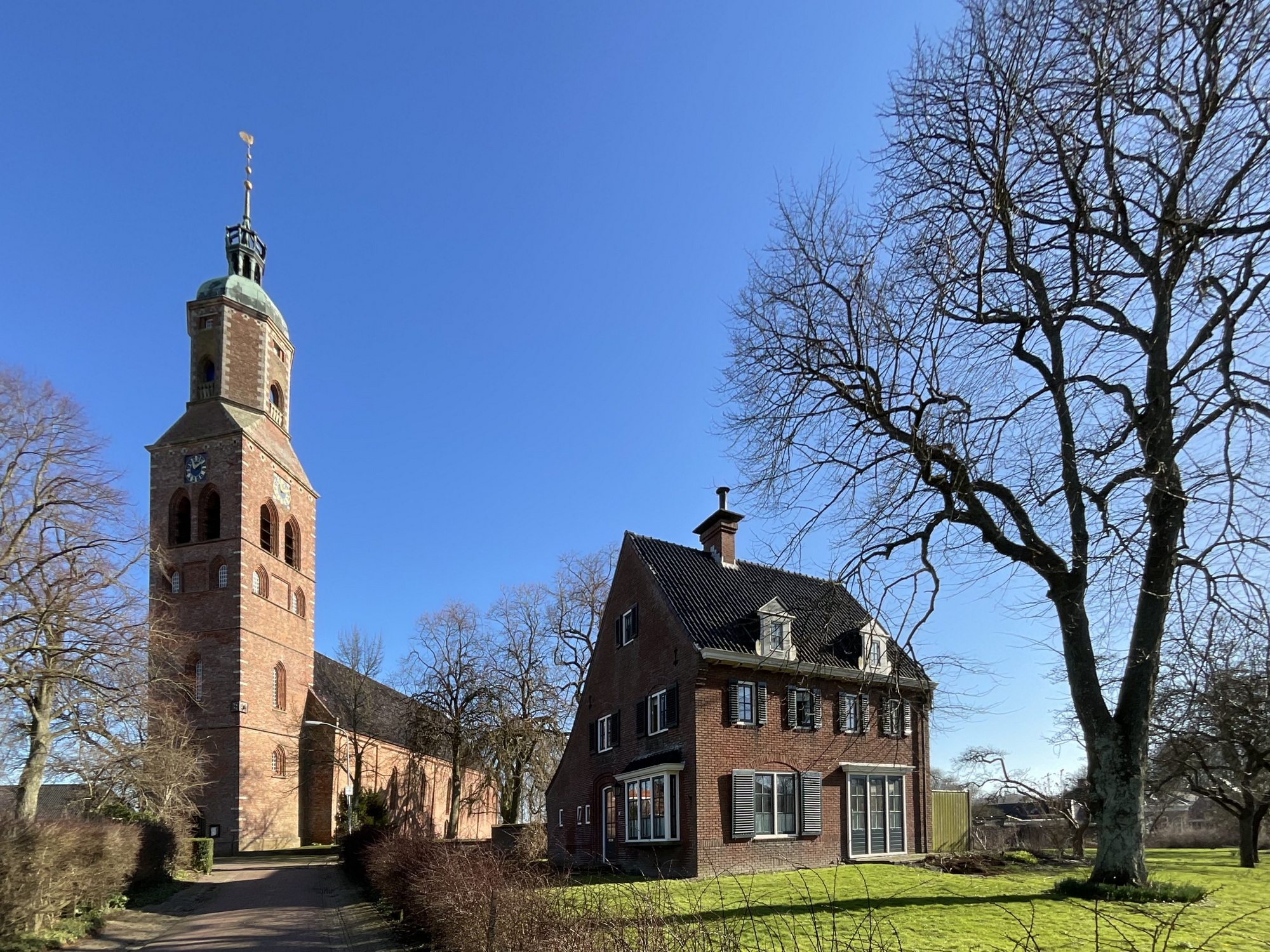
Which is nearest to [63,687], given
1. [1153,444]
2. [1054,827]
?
[1153,444]

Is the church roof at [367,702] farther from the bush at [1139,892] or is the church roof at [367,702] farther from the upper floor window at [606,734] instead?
the bush at [1139,892]

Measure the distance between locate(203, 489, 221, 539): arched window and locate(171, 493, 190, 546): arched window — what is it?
1.23 metres

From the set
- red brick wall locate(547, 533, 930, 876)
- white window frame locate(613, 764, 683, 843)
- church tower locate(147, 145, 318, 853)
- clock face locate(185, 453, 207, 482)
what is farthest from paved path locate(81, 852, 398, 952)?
clock face locate(185, 453, 207, 482)

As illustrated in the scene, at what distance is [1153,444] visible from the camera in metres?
9.88

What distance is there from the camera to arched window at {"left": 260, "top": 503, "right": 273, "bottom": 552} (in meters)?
49.0

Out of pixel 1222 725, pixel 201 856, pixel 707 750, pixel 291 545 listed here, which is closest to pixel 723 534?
pixel 707 750

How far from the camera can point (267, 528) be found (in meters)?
49.6

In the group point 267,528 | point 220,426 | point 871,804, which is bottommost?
point 871,804

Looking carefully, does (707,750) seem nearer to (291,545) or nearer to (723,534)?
(723,534)

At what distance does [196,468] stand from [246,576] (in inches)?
289

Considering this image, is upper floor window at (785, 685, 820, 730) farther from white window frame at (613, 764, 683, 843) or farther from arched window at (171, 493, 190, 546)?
arched window at (171, 493, 190, 546)

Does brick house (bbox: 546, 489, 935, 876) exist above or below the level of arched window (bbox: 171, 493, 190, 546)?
below

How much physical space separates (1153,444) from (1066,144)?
3.65m

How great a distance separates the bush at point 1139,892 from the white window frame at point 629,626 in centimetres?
1557
